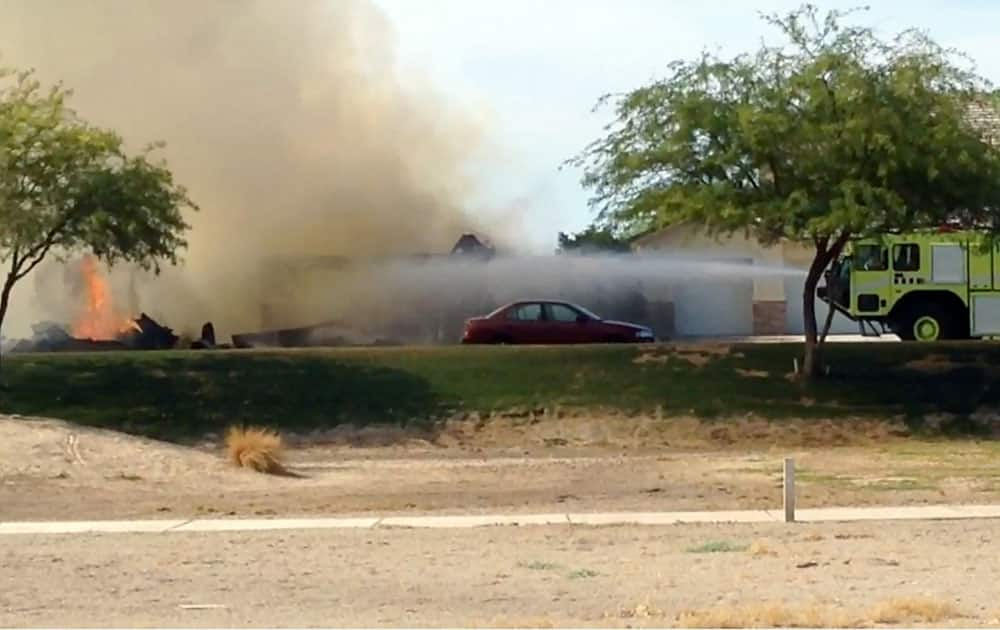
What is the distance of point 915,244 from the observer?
37.0 m

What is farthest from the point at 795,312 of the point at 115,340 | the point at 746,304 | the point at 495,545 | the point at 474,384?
the point at 495,545

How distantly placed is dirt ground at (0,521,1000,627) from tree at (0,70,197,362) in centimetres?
1564

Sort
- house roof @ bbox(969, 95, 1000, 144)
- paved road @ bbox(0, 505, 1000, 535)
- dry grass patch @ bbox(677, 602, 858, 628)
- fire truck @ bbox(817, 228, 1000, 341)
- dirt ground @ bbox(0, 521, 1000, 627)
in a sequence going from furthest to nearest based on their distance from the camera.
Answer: fire truck @ bbox(817, 228, 1000, 341) < house roof @ bbox(969, 95, 1000, 144) < paved road @ bbox(0, 505, 1000, 535) < dirt ground @ bbox(0, 521, 1000, 627) < dry grass patch @ bbox(677, 602, 858, 628)

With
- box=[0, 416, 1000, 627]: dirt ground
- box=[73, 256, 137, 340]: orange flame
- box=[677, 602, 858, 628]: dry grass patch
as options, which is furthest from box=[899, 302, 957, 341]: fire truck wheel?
box=[677, 602, 858, 628]: dry grass patch

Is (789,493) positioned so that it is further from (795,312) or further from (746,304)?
(795,312)

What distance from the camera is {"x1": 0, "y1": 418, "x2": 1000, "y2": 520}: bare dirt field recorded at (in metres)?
20.6

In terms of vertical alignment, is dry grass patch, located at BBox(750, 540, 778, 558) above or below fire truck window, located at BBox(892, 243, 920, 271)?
below

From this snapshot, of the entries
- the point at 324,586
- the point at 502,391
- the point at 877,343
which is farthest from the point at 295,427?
the point at 324,586

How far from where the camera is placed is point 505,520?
728 inches

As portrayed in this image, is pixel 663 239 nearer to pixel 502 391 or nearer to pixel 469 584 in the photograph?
pixel 502 391

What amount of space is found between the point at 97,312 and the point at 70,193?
504 inches

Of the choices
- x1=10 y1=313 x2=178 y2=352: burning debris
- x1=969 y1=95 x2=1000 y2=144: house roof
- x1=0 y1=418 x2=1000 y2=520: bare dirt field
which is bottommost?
x1=0 y1=418 x2=1000 y2=520: bare dirt field

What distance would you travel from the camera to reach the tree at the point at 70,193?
32125 millimetres

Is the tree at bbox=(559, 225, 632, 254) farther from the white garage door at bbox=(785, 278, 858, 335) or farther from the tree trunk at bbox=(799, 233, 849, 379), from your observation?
the tree trunk at bbox=(799, 233, 849, 379)
